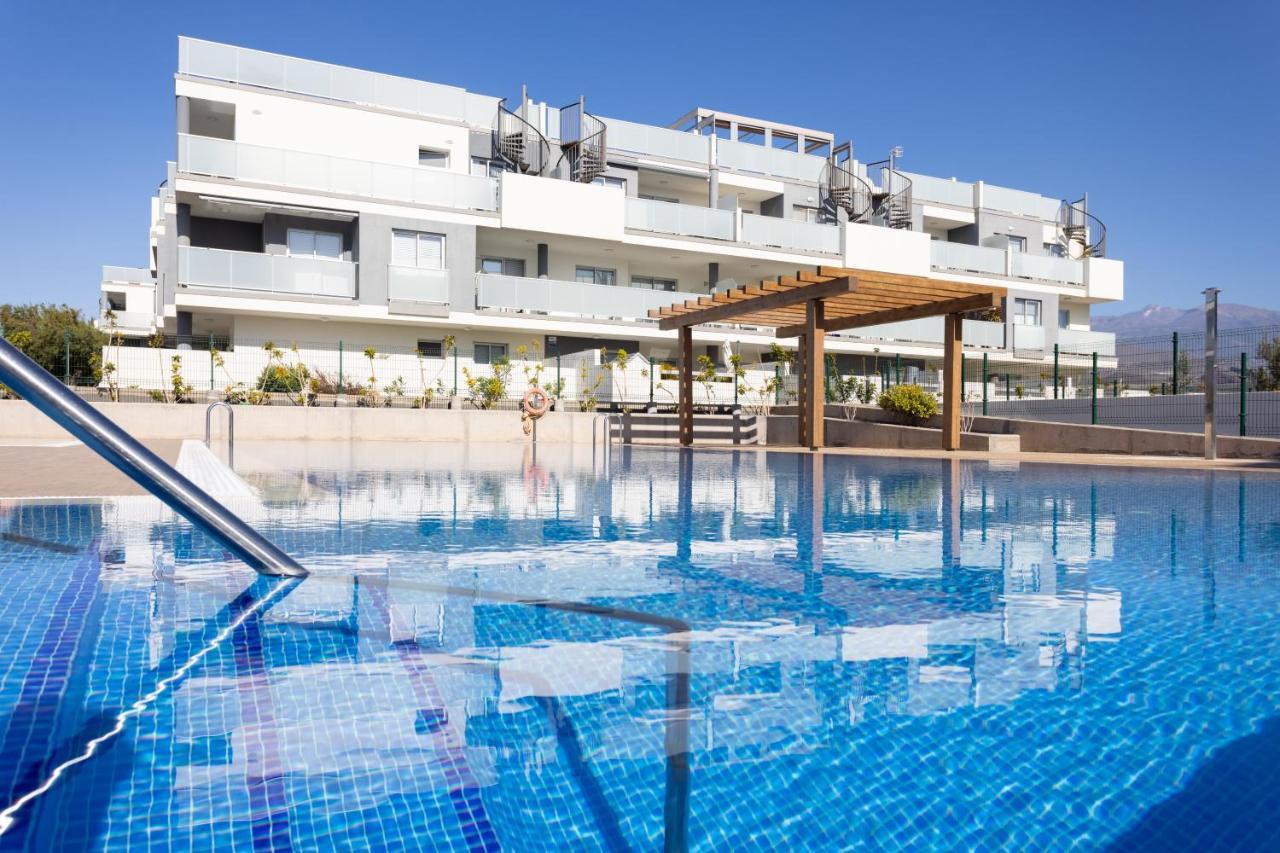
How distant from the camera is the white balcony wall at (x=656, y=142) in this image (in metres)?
31.6

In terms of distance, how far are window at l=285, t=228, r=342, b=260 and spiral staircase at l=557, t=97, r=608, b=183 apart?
8.48 metres

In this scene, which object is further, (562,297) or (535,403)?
(562,297)

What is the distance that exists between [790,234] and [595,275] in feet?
25.6

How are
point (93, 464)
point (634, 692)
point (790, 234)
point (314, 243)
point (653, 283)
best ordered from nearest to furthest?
point (634, 692), point (93, 464), point (314, 243), point (790, 234), point (653, 283)

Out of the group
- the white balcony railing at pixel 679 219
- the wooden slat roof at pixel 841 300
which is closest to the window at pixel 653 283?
the white balcony railing at pixel 679 219

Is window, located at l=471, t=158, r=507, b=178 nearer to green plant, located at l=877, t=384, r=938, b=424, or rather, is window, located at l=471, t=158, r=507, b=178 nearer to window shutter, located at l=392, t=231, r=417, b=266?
window shutter, located at l=392, t=231, r=417, b=266

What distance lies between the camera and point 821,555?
18.8 ft

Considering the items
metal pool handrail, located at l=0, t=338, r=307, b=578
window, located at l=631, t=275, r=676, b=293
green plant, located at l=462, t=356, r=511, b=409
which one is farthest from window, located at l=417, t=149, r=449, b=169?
metal pool handrail, located at l=0, t=338, r=307, b=578

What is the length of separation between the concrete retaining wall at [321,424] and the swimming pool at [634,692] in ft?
47.3

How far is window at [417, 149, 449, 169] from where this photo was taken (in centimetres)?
2897

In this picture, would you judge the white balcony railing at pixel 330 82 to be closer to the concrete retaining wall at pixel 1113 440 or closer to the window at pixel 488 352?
the window at pixel 488 352

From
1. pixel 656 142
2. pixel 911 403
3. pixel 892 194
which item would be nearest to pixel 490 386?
pixel 911 403

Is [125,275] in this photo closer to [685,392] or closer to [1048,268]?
[685,392]

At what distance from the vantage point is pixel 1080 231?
4119 cm
